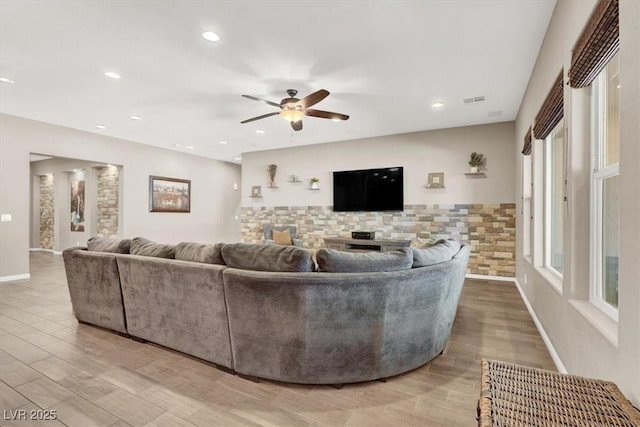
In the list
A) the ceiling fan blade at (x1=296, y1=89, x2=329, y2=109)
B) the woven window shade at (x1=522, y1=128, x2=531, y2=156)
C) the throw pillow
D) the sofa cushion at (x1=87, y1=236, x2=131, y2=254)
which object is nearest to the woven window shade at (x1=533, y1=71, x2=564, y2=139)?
the woven window shade at (x1=522, y1=128, x2=531, y2=156)

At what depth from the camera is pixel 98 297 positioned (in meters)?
2.85

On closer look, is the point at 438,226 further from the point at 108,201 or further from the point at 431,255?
the point at 108,201

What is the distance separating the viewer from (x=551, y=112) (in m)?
2.48

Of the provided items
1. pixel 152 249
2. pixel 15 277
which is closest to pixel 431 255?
pixel 152 249

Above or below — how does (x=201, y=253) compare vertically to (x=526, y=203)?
below

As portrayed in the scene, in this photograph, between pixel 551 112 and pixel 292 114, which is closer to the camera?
pixel 551 112

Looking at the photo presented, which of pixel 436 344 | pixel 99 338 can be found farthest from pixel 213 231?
pixel 436 344

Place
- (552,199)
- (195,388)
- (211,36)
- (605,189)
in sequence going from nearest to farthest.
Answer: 1. (605,189)
2. (195,388)
3. (211,36)
4. (552,199)

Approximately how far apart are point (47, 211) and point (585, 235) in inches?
470

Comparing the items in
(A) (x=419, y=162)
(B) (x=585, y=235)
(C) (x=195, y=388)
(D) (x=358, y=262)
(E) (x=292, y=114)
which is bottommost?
(C) (x=195, y=388)

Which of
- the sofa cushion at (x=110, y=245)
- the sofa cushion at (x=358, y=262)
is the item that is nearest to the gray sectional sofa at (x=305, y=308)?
the sofa cushion at (x=358, y=262)

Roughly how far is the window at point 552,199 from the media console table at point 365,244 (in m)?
2.55

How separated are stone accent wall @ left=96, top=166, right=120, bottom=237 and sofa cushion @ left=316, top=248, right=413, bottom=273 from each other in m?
6.61

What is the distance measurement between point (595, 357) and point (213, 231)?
8519 millimetres
